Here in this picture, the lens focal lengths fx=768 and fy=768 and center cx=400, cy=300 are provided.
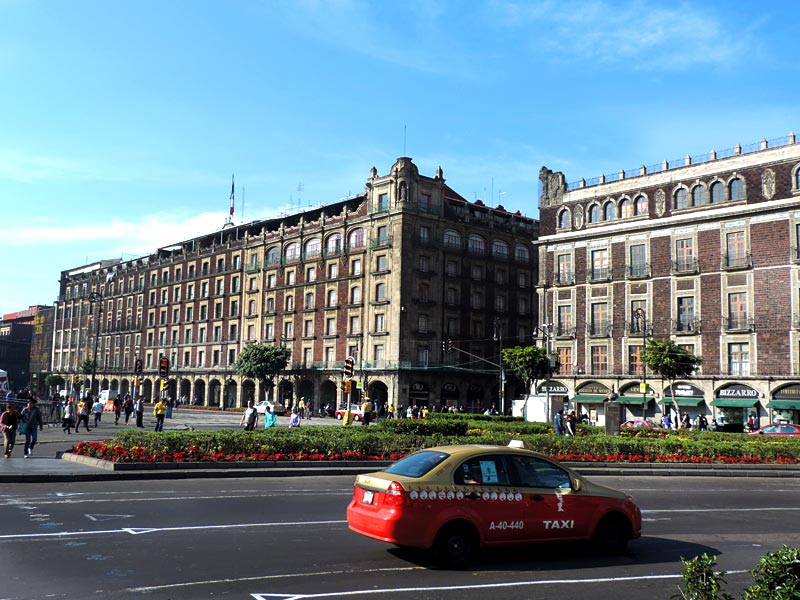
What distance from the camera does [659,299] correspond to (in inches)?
2115

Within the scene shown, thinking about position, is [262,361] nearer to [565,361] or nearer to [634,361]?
[565,361]

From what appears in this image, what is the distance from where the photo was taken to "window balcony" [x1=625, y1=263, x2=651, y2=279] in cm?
5441

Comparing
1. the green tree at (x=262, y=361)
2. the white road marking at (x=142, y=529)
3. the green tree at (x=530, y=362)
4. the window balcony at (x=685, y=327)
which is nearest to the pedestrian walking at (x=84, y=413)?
the green tree at (x=530, y=362)

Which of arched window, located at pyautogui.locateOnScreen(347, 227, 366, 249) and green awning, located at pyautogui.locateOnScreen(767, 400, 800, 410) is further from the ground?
arched window, located at pyautogui.locateOnScreen(347, 227, 366, 249)

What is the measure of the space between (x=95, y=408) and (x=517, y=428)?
23.6m

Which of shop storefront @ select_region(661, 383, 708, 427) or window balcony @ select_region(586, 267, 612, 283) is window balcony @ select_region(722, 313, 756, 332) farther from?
window balcony @ select_region(586, 267, 612, 283)

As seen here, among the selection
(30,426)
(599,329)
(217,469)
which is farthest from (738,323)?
(30,426)

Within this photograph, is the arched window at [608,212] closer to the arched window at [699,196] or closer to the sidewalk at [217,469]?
the arched window at [699,196]

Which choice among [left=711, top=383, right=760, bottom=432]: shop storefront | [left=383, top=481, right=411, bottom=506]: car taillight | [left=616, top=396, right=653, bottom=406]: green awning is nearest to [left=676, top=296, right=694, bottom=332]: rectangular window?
[left=711, top=383, right=760, bottom=432]: shop storefront

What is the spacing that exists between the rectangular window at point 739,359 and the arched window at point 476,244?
2696 cm

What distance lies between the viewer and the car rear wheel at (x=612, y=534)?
10.1 metres

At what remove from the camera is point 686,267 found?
52.5 metres

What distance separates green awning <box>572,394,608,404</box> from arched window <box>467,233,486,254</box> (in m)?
20.0

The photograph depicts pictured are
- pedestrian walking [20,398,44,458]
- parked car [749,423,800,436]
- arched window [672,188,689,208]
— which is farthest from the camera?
arched window [672,188,689,208]
